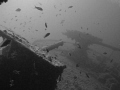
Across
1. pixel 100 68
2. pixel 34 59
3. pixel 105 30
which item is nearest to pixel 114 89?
pixel 100 68

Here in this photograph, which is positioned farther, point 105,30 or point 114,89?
point 105,30

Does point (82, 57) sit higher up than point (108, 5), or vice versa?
point (82, 57)

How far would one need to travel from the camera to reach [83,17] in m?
72.8

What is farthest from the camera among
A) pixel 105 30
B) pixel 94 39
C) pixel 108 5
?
pixel 108 5

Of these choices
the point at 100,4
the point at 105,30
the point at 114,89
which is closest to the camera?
the point at 114,89

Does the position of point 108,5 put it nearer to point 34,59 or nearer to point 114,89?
point 114,89

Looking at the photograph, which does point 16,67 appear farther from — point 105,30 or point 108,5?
point 108,5

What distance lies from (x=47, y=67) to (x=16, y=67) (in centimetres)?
100

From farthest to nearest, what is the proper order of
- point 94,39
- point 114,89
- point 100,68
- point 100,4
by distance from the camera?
point 100,4 < point 94,39 < point 100,68 < point 114,89

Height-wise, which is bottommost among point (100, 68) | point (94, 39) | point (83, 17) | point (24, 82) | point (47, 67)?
point (83, 17)

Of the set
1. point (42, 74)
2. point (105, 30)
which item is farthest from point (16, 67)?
point (105, 30)

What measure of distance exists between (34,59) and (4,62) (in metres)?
1.00

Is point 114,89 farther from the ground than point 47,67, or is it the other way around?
point 47,67

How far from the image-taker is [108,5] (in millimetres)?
68812
